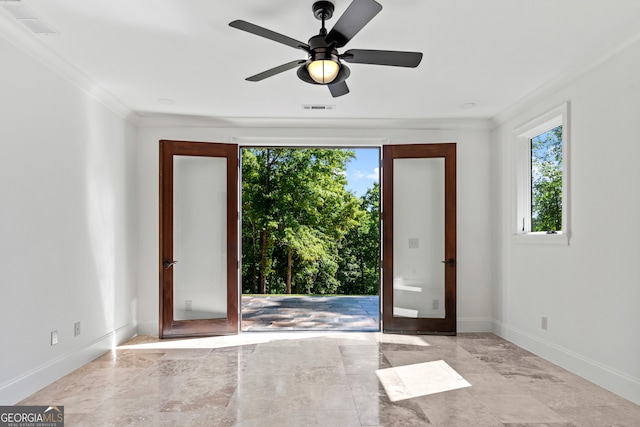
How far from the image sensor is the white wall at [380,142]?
5.31m

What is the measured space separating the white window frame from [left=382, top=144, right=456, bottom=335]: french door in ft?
2.39

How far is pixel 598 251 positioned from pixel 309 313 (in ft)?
14.6

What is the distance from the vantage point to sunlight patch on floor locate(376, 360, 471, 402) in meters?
3.28

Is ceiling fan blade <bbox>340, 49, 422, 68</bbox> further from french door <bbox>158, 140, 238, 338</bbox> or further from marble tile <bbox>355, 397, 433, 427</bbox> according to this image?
french door <bbox>158, 140, 238, 338</bbox>

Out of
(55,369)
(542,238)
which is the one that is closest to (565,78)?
(542,238)

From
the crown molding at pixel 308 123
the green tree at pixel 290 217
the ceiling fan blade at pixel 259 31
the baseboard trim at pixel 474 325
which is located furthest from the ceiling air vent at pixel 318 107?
the green tree at pixel 290 217

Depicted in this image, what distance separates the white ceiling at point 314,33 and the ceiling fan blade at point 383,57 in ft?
1.04

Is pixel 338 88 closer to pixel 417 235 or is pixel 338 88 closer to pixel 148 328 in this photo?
pixel 417 235

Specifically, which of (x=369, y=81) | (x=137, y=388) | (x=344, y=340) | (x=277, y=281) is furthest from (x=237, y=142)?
(x=277, y=281)

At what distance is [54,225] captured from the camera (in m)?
3.53

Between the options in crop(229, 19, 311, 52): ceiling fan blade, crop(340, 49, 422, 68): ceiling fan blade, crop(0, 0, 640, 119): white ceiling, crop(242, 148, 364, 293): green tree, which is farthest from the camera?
crop(242, 148, 364, 293): green tree

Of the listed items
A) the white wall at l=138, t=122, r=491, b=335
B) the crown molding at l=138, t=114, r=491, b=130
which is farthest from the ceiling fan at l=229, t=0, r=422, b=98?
the white wall at l=138, t=122, r=491, b=335

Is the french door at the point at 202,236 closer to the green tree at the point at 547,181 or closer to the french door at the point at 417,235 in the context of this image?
the french door at the point at 417,235

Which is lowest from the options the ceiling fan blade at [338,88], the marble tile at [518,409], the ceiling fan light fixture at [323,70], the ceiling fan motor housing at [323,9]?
the marble tile at [518,409]
